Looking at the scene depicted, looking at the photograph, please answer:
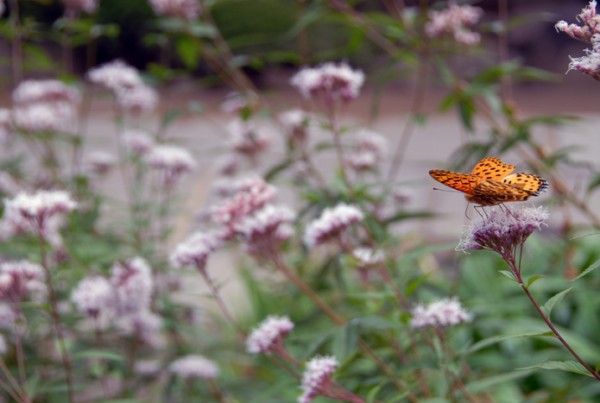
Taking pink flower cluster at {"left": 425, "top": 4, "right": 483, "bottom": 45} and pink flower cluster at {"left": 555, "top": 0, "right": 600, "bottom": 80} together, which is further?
pink flower cluster at {"left": 425, "top": 4, "right": 483, "bottom": 45}

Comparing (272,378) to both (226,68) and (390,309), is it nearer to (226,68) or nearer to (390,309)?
(390,309)

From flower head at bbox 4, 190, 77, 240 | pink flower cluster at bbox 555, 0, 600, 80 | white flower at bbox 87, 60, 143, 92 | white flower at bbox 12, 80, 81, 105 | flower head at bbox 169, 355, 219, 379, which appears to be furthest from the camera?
white flower at bbox 12, 80, 81, 105

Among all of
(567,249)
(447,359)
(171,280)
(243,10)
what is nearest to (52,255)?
(171,280)

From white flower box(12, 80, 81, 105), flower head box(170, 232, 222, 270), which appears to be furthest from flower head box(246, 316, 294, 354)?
white flower box(12, 80, 81, 105)

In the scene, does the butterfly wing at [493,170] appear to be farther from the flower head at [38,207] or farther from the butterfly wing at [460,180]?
the flower head at [38,207]

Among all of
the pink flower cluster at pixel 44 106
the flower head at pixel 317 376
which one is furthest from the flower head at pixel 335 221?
the pink flower cluster at pixel 44 106

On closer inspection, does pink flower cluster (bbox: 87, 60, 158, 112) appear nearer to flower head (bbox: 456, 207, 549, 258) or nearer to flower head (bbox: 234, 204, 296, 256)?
flower head (bbox: 234, 204, 296, 256)

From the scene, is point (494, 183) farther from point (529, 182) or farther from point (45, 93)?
point (45, 93)
